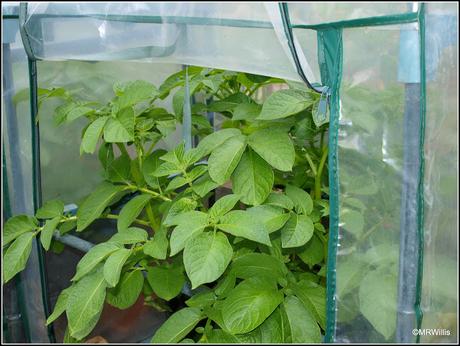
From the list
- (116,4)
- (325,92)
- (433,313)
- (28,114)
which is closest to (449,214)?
(433,313)

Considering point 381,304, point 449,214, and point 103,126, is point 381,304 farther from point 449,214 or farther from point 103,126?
point 103,126

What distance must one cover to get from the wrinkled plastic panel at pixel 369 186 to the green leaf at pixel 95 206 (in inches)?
20.8

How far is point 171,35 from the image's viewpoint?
1096mm

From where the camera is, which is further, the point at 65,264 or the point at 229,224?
the point at 65,264

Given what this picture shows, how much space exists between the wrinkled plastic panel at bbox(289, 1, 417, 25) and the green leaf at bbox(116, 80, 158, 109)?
1.04 feet

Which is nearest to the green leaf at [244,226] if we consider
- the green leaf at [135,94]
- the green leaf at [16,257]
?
the green leaf at [135,94]

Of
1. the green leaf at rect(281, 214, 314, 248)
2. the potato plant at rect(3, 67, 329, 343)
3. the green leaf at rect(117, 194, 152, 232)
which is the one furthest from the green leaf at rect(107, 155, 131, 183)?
the green leaf at rect(281, 214, 314, 248)

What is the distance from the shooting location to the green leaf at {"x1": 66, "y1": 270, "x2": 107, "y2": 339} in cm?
96

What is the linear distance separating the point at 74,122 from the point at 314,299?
0.86 metres

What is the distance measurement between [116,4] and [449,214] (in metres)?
0.70

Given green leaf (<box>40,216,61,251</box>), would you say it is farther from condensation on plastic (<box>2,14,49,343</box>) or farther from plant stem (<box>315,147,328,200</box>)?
plant stem (<box>315,147,328,200</box>)

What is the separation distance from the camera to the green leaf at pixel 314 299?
37.0 inches

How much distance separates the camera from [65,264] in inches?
60.1

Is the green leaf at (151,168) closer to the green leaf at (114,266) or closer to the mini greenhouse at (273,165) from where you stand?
the mini greenhouse at (273,165)
